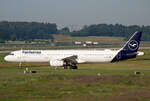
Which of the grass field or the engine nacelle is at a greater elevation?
the engine nacelle

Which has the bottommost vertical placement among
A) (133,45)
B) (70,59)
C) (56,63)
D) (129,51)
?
(56,63)

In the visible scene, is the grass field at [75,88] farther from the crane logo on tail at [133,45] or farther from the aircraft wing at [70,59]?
the crane logo on tail at [133,45]

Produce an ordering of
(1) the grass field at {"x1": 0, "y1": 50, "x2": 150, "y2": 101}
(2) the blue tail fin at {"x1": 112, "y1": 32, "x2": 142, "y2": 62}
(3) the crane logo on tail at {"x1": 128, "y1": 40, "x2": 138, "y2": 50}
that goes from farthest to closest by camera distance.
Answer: (3) the crane logo on tail at {"x1": 128, "y1": 40, "x2": 138, "y2": 50}, (2) the blue tail fin at {"x1": 112, "y1": 32, "x2": 142, "y2": 62}, (1) the grass field at {"x1": 0, "y1": 50, "x2": 150, "y2": 101}

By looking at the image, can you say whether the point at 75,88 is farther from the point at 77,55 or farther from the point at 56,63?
the point at 77,55

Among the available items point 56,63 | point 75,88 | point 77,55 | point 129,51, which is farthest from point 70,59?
point 75,88

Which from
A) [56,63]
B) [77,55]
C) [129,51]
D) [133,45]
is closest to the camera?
[56,63]

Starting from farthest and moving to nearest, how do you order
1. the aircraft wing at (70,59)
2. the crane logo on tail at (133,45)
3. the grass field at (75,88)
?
1. the crane logo on tail at (133,45)
2. the aircraft wing at (70,59)
3. the grass field at (75,88)

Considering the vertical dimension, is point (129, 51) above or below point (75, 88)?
above

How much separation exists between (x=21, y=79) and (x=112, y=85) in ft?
32.4

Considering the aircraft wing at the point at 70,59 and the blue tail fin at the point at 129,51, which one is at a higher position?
the blue tail fin at the point at 129,51

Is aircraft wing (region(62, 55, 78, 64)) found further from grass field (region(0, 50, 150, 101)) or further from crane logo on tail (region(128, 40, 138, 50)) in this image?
grass field (region(0, 50, 150, 101))

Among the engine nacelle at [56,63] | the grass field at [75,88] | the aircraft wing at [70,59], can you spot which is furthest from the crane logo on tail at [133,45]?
the grass field at [75,88]

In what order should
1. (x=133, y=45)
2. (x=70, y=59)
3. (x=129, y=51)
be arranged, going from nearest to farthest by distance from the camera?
(x=70, y=59) < (x=129, y=51) < (x=133, y=45)

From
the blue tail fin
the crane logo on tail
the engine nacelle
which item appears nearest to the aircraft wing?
the engine nacelle
